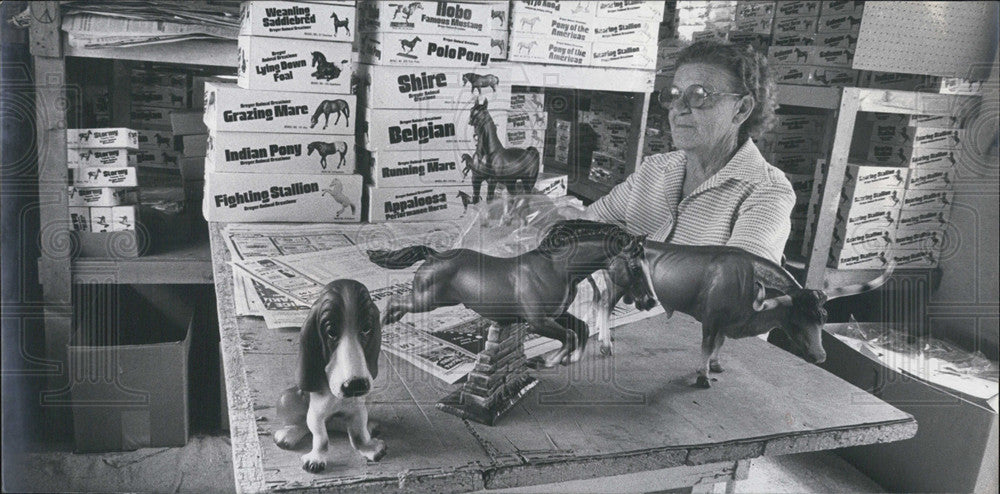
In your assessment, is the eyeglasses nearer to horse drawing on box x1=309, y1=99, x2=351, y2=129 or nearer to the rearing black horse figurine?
the rearing black horse figurine

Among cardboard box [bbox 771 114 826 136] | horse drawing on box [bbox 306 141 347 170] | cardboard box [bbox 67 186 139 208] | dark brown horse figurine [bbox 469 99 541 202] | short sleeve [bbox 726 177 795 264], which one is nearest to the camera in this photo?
short sleeve [bbox 726 177 795 264]

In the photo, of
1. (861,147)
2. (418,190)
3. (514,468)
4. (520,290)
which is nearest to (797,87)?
(861,147)

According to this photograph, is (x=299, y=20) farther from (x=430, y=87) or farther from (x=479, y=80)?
(x=479, y=80)

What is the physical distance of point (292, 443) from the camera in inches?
38.5

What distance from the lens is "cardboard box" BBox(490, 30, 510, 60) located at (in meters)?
2.38

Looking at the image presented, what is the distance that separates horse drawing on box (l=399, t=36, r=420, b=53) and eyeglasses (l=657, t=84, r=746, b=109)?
108 centimetres

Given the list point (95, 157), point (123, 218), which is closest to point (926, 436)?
point (123, 218)

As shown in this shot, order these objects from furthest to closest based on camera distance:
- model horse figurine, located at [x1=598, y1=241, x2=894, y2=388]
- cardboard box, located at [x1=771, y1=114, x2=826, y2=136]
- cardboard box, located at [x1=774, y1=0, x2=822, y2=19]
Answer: cardboard box, located at [x1=771, y1=114, x2=826, y2=136] < cardboard box, located at [x1=774, y1=0, x2=822, y2=19] < model horse figurine, located at [x1=598, y1=241, x2=894, y2=388]

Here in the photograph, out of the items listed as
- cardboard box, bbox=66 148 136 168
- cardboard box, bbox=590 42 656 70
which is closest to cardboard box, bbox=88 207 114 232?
cardboard box, bbox=66 148 136 168

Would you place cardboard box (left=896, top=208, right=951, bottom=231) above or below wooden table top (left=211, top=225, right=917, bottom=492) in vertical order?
above

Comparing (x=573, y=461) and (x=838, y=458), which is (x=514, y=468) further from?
(x=838, y=458)

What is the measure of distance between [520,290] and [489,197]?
3.33 ft

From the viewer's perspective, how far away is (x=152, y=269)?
2.19 m

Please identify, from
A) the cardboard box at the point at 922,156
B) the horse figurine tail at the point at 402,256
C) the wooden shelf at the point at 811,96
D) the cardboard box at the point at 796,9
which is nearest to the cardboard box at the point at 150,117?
the horse figurine tail at the point at 402,256
